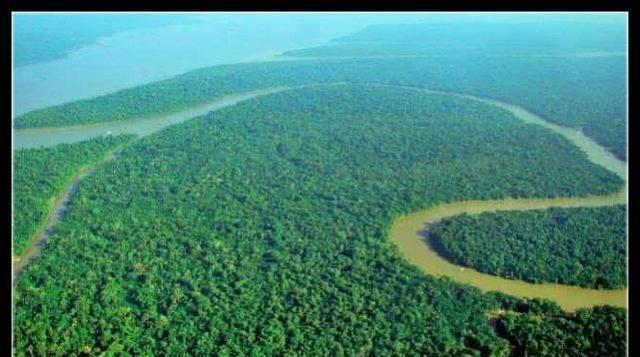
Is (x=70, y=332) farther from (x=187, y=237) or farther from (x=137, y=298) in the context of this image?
(x=187, y=237)

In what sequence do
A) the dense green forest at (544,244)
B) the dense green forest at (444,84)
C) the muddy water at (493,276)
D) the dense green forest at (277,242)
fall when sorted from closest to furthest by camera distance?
the dense green forest at (277,242)
the muddy water at (493,276)
the dense green forest at (544,244)
the dense green forest at (444,84)

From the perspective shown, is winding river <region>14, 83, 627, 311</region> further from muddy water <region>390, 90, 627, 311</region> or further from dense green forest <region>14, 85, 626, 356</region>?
dense green forest <region>14, 85, 626, 356</region>

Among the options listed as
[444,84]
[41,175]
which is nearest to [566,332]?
[41,175]

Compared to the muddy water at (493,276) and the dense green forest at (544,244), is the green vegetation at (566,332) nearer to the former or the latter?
the muddy water at (493,276)

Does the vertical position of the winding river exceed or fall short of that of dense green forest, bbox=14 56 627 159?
it falls short

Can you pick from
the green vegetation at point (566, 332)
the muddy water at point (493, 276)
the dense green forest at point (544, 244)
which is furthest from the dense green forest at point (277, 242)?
the dense green forest at point (544, 244)

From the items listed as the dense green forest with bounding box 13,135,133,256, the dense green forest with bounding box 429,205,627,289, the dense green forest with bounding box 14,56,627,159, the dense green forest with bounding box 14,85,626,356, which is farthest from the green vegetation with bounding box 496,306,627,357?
the dense green forest with bounding box 14,56,627,159
